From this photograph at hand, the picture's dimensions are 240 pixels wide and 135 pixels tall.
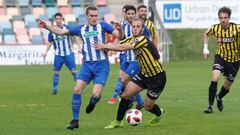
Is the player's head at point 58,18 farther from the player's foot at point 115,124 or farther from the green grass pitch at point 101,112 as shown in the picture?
the player's foot at point 115,124

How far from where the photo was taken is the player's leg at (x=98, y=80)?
38.9 ft

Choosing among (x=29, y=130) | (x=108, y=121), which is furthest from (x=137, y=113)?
(x=29, y=130)

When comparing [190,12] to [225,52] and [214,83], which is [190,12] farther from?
[214,83]

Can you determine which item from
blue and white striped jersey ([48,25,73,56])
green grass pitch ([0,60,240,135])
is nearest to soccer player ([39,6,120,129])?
green grass pitch ([0,60,240,135])

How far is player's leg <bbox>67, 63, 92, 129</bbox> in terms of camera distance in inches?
446

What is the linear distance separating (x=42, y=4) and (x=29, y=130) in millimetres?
29169

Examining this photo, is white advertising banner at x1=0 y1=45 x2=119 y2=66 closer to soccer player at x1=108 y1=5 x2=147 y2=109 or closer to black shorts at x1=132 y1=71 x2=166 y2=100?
soccer player at x1=108 y1=5 x2=147 y2=109

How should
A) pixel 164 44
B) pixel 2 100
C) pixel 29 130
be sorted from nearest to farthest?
1. pixel 29 130
2. pixel 2 100
3. pixel 164 44

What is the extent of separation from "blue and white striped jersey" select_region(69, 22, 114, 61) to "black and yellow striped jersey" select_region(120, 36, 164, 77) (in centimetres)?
94

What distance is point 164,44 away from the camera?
3694 cm

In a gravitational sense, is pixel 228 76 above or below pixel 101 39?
below

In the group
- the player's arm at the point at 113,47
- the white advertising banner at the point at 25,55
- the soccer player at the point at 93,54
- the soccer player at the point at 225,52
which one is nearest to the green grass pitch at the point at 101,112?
the soccer player at the point at 225,52

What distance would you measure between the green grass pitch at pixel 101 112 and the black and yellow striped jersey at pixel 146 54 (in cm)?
100

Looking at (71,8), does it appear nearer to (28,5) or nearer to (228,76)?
(28,5)
